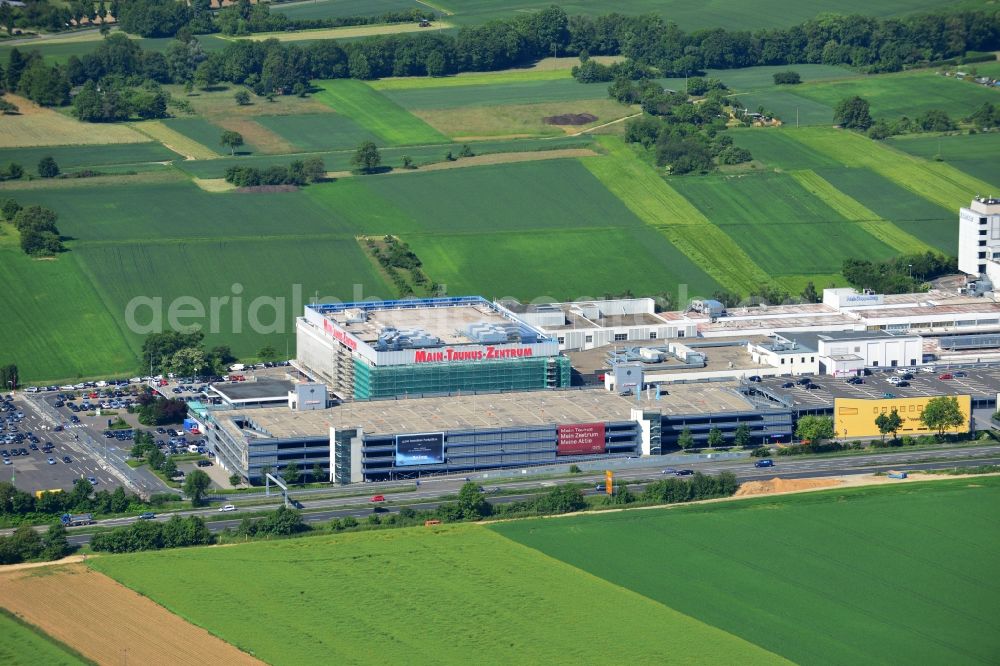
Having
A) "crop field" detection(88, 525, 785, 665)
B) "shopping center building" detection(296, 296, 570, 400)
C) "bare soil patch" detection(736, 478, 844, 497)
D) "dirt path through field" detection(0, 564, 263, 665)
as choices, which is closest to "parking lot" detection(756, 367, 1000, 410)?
"bare soil patch" detection(736, 478, 844, 497)

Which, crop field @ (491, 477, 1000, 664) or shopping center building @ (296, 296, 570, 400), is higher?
shopping center building @ (296, 296, 570, 400)

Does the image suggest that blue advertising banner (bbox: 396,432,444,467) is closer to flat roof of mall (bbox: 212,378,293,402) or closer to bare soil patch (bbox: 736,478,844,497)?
flat roof of mall (bbox: 212,378,293,402)

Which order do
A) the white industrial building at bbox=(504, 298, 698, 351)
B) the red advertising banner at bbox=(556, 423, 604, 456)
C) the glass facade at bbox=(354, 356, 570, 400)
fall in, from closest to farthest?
1. the red advertising banner at bbox=(556, 423, 604, 456)
2. the glass facade at bbox=(354, 356, 570, 400)
3. the white industrial building at bbox=(504, 298, 698, 351)

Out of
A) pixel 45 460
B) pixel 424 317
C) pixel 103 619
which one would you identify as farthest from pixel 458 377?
pixel 103 619

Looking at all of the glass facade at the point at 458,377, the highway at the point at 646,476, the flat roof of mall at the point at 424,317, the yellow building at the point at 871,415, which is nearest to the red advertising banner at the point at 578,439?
the highway at the point at 646,476

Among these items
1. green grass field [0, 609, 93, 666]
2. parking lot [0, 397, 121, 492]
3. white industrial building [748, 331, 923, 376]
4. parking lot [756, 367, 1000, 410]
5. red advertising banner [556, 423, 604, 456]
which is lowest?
parking lot [0, 397, 121, 492]

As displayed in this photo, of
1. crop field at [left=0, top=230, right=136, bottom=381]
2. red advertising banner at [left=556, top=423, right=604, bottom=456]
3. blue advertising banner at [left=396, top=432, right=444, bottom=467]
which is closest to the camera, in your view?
blue advertising banner at [left=396, top=432, right=444, bottom=467]
